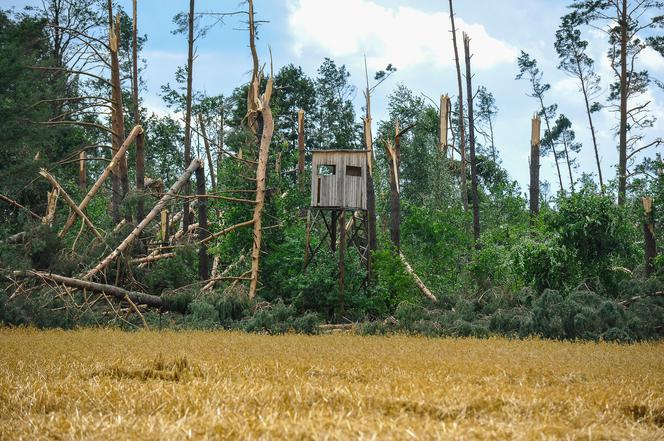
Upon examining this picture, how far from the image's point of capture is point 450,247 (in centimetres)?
2511

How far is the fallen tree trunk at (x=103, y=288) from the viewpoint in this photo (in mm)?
18500

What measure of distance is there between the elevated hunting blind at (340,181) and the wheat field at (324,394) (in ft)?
29.0

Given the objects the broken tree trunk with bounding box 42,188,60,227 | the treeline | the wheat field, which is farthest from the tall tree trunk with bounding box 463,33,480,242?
the wheat field

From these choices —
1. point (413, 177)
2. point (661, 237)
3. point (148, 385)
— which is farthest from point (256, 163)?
point (413, 177)

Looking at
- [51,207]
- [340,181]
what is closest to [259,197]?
[340,181]

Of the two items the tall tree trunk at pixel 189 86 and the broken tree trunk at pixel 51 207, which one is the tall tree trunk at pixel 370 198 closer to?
the tall tree trunk at pixel 189 86

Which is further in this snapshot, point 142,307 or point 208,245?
point 208,245

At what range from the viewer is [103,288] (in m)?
19.3

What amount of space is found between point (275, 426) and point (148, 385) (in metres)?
2.72

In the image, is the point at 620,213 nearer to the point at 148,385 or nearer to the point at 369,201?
the point at 369,201

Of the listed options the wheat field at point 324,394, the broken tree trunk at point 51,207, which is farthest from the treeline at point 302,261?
the wheat field at point 324,394

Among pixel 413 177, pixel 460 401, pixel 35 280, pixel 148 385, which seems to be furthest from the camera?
pixel 413 177

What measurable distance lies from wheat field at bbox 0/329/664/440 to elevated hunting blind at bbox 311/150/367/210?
884cm

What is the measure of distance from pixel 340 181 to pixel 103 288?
7006 mm
